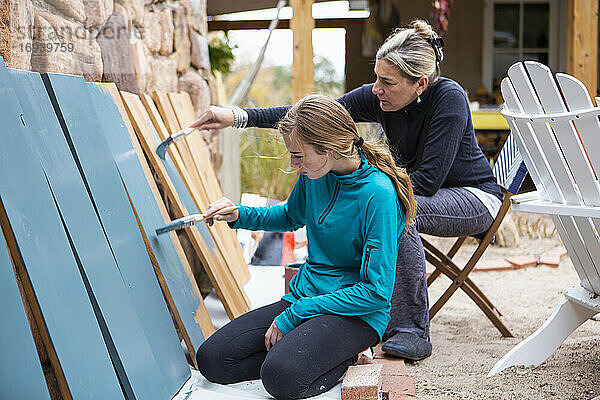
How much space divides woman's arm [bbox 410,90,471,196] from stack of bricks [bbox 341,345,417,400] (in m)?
0.77

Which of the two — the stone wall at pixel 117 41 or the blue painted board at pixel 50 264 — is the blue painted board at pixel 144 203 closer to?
the stone wall at pixel 117 41

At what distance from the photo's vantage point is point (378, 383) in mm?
2229

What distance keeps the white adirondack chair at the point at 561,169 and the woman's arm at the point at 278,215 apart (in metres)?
0.76

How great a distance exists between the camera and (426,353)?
279 centimetres

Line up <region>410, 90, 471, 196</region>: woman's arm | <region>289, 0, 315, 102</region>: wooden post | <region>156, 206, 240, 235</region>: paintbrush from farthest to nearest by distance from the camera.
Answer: <region>289, 0, 315, 102</region>: wooden post, <region>410, 90, 471, 196</region>: woman's arm, <region>156, 206, 240, 235</region>: paintbrush

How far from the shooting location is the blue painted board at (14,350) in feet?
5.08

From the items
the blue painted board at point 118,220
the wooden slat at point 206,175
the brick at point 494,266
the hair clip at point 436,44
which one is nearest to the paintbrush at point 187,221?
the blue painted board at point 118,220

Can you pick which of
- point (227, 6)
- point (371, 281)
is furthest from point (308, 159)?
point (227, 6)

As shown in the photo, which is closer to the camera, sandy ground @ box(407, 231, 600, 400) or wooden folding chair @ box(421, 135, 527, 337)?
sandy ground @ box(407, 231, 600, 400)

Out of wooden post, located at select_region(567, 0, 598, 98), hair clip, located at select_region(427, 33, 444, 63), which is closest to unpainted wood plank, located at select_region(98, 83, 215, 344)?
hair clip, located at select_region(427, 33, 444, 63)

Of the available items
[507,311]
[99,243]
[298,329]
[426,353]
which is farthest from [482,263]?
[99,243]

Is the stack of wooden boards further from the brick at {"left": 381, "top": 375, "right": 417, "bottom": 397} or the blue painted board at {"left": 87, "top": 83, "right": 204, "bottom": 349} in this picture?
the brick at {"left": 381, "top": 375, "right": 417, "bottom": 397}

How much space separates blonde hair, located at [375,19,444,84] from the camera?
9.39ft

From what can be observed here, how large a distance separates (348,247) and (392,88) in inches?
34.8
